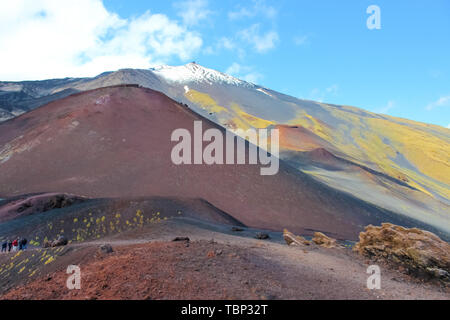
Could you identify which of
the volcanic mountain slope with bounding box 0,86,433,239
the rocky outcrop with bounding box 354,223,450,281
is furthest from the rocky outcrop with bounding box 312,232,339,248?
the volcanic mountain slope with bounding box 0,86,433,239

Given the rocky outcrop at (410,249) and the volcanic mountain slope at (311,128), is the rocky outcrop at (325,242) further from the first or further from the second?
the volcanic mountain slope at (311,128)

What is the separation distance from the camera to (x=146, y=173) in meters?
20.5

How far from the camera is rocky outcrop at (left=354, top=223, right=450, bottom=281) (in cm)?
711

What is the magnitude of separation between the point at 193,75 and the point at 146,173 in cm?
6738

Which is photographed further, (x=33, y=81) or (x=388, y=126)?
(x=388, y=126)

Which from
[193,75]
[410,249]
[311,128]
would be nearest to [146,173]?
[410,249]

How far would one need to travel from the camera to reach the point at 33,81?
3344 inches

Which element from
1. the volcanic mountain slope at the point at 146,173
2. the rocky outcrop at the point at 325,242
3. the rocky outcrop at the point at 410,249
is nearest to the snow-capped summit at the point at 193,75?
the volcanic mountain slope at the point at 146,173

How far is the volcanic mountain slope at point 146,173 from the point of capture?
18.7m

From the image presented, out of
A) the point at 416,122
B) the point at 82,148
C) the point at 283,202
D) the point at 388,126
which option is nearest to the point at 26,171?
the point at 82,148

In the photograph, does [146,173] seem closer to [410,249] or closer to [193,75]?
[410,249]

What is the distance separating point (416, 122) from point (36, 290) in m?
140
